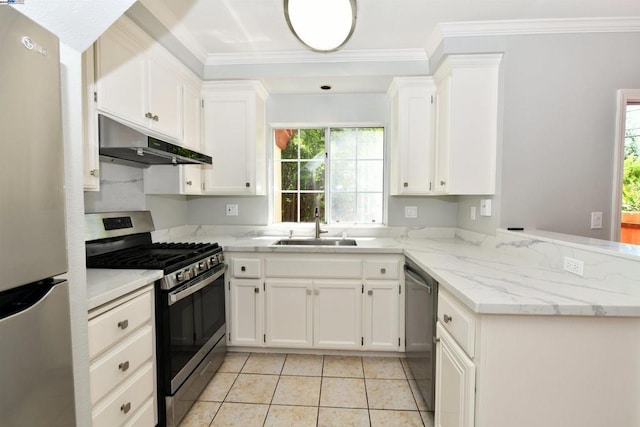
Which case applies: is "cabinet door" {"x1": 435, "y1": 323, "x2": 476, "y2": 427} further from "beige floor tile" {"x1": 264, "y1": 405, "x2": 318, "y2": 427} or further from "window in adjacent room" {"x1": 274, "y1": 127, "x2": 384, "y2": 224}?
"window in adjacent room" {"x1": 274, "y1": 127, "x2": 384, "y2": 224}

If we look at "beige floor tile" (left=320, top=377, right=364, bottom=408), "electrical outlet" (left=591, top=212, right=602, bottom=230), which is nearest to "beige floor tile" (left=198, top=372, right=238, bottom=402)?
"beige floor tile" (left=320, top=377, right=364, bottom=408)

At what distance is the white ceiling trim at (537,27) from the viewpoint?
2.09 m

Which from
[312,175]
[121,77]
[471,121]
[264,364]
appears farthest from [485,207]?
[121,77]

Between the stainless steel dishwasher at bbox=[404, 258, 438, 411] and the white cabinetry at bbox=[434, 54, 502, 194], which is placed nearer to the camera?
the stainless steel dishwasher at bbox=[404, 258, 438, 411]

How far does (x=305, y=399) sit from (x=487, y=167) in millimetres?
2083

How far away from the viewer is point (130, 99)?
1.80 meters

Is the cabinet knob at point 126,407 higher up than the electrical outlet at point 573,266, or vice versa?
the electrical outlet at point 573,266

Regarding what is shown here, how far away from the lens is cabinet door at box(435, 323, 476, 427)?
1.19 metres

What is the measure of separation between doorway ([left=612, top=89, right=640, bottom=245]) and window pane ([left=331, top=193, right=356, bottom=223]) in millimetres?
2029

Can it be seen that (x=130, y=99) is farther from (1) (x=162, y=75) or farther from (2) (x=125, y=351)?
(2) (x=125, y=351)

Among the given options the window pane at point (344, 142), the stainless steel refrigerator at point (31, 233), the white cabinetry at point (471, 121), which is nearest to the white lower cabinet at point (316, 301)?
the white cabinetry at point (471, 121)

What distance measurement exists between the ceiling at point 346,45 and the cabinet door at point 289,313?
179 cm

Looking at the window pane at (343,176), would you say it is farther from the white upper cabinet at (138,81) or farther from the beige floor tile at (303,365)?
the beige floor tile at (303,365)

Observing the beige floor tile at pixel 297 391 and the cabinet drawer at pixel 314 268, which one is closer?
the beige floor tile at pixel 297 391
